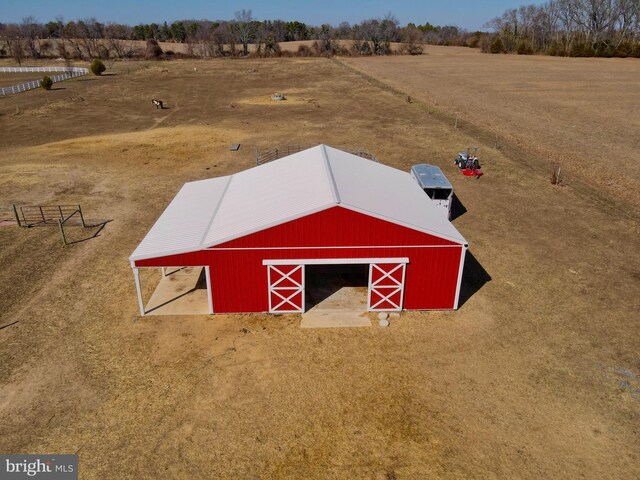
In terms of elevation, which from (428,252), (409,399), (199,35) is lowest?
(409,399)

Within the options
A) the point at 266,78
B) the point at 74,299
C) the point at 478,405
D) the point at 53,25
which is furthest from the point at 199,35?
the point at 478,405

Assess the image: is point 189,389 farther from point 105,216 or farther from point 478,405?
point 105,216

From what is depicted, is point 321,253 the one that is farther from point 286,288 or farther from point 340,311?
point 340,311

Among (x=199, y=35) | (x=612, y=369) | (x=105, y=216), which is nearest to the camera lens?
(x=612, y=369)

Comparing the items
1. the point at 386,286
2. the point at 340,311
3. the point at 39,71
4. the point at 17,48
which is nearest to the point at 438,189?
the point at 386,286

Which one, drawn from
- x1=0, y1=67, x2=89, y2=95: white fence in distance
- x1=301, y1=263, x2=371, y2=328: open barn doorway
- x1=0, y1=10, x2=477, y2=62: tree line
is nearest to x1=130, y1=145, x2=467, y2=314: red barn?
x1=301, y1=263, x2=371, y2=328: open barn doorway
